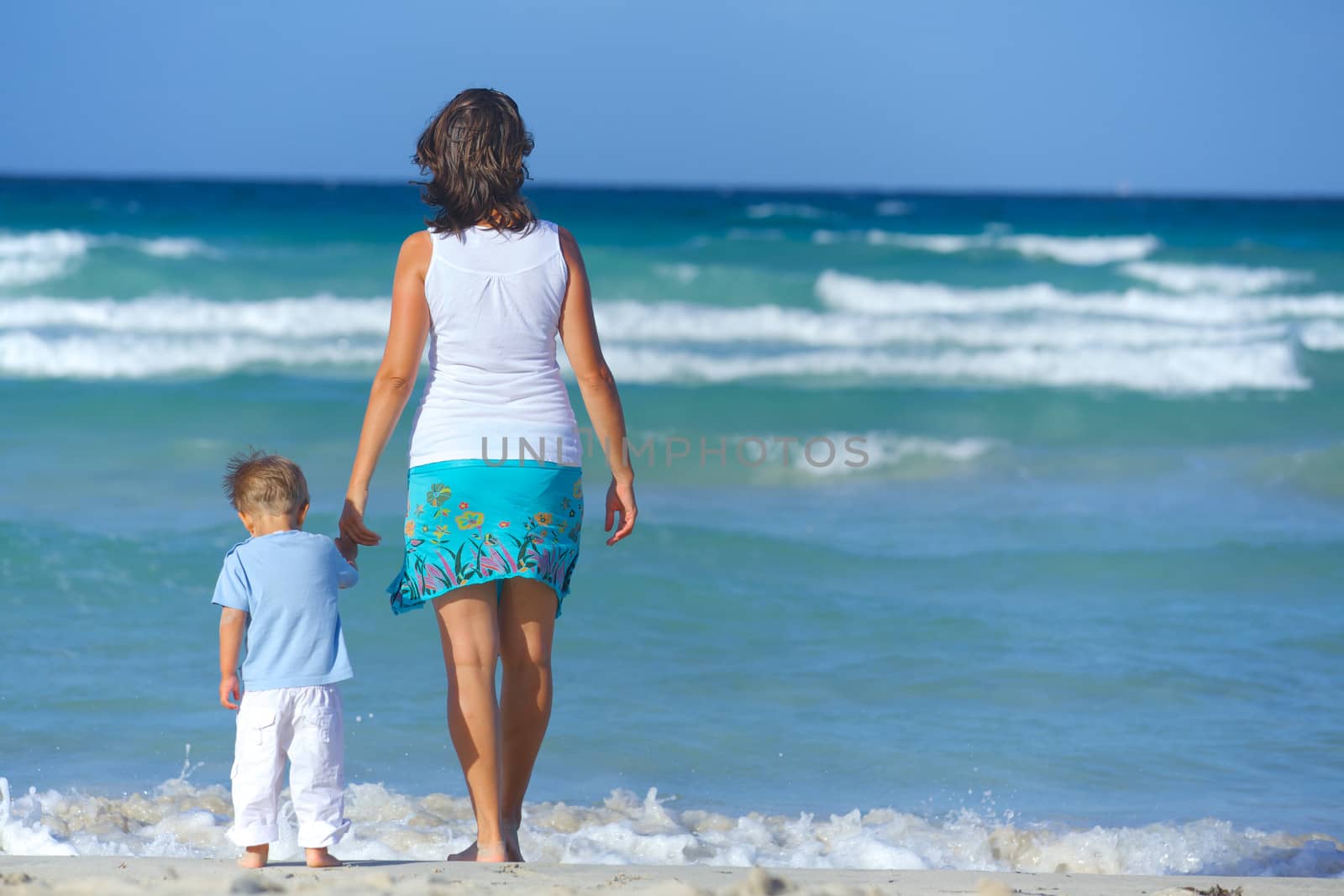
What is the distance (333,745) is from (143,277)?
1551 centimetres

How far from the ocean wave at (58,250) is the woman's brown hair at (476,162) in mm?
15932

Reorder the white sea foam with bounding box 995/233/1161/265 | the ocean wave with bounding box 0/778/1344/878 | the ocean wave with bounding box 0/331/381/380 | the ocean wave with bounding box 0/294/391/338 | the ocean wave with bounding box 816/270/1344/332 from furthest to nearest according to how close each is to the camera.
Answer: the white sea foam with bounding box 995/233/1161/265 → the ocean wave with bounding box 816/270/1344/332 → the ocean wave with bounding box 0/294/391/338 → the ocean wave with bounding box 0/331/381/380 → the ocean wave with bounding box 0/778/1344/878

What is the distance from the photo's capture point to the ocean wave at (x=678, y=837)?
323 centimetres

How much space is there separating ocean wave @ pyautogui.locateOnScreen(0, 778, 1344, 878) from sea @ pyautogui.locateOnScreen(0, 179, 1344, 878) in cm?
1

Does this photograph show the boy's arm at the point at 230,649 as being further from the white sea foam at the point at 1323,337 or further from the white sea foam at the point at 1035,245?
the white sea foam at the point at 1035,245

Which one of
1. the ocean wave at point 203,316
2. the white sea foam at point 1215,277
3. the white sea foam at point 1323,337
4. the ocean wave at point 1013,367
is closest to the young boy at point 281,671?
the ocean wave at point 1013,367

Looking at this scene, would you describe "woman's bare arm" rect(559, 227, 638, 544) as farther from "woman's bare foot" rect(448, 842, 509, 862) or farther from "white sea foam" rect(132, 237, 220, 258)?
"white sea foam" rect(132, 237, 220, 258)

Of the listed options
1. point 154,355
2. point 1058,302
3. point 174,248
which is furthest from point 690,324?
point 174,248

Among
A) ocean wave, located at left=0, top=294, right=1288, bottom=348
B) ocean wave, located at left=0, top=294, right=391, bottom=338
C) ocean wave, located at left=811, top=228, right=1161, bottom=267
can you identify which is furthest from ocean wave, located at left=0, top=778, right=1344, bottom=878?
ocean wave, located at left=811, top=228, right=1161, bottom=267

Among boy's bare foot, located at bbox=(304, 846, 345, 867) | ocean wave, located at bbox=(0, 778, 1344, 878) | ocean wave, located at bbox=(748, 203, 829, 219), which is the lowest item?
ocean wave, located at bbox=(0, 778, 1344, 878)

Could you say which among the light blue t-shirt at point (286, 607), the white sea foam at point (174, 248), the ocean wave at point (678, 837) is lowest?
the ocean wave at point (678, 837)

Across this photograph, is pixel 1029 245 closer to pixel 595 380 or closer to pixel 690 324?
pixel 690 324

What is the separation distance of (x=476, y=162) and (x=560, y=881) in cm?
137

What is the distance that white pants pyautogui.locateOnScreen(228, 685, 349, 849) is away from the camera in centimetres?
256
